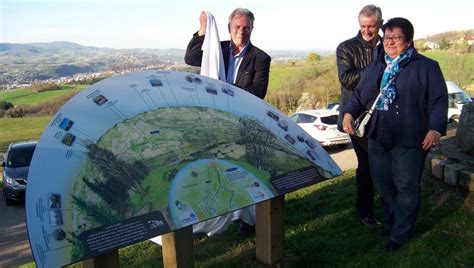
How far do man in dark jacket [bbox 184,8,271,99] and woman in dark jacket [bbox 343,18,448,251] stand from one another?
90 centimetres

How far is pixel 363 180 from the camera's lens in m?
4.01

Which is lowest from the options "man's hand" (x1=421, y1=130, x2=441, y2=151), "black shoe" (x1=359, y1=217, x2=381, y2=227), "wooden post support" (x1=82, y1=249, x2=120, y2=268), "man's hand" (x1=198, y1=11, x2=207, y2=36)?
"black shoe" (x1=359, y1=217, x2=381, y2=227)

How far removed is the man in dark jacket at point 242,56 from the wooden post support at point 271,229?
113cm

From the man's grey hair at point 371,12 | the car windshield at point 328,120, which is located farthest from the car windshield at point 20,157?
the man's grey hair at point 371,12

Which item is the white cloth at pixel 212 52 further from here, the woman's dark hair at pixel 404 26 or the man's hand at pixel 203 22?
the woman's dark hair at pixel 404 26

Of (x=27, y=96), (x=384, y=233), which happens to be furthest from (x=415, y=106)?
(x=27, y=96)

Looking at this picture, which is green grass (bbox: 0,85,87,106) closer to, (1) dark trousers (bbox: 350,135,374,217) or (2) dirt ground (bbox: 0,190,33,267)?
(2) dirt ground (bbox: 0,190,33,267)

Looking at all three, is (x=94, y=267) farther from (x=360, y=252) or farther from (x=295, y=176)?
(x=360, y=252)

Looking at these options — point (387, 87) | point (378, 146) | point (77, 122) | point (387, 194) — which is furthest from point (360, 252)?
point (77, 122)

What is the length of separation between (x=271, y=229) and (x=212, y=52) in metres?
1.63

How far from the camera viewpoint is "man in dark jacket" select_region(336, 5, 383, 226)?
11.7ft

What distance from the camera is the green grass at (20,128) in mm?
41666

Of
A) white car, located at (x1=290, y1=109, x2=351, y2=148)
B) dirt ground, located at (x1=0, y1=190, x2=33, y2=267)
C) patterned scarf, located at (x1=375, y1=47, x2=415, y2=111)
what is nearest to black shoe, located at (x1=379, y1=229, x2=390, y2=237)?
patterned scarf, located at (x1=375, y1=47, x2=415, y2=111)

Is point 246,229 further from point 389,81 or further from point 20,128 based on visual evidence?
point 20,128
